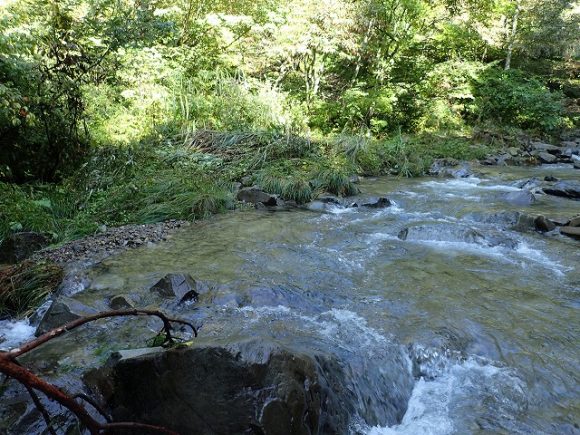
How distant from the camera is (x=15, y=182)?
→ 22.6 feet

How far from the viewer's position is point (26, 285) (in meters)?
4.20

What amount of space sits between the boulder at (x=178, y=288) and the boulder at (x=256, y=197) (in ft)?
12.2

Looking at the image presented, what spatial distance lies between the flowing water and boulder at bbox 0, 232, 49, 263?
98cm

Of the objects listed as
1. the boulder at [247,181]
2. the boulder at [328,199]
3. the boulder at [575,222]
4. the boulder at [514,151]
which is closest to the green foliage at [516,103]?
the boulder at [514,151]

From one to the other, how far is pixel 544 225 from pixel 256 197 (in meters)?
4.46

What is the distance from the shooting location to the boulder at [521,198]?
7977 millimetres

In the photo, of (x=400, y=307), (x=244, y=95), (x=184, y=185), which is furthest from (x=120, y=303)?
(x=244, y=95)

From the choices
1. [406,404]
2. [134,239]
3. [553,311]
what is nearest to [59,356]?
[406,404]

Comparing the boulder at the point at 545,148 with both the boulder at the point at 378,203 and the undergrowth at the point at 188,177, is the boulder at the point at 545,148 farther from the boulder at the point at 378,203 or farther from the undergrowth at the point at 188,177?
the boulder at the point at 378,203

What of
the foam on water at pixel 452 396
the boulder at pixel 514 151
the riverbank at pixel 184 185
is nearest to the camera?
the foam on water at pixel 452 396

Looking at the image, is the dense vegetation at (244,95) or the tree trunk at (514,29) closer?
the dense vegetation at (244,95)

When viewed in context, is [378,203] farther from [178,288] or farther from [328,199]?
[178,288]

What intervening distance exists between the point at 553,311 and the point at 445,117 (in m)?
11.8

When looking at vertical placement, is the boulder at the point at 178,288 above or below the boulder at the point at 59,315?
below
